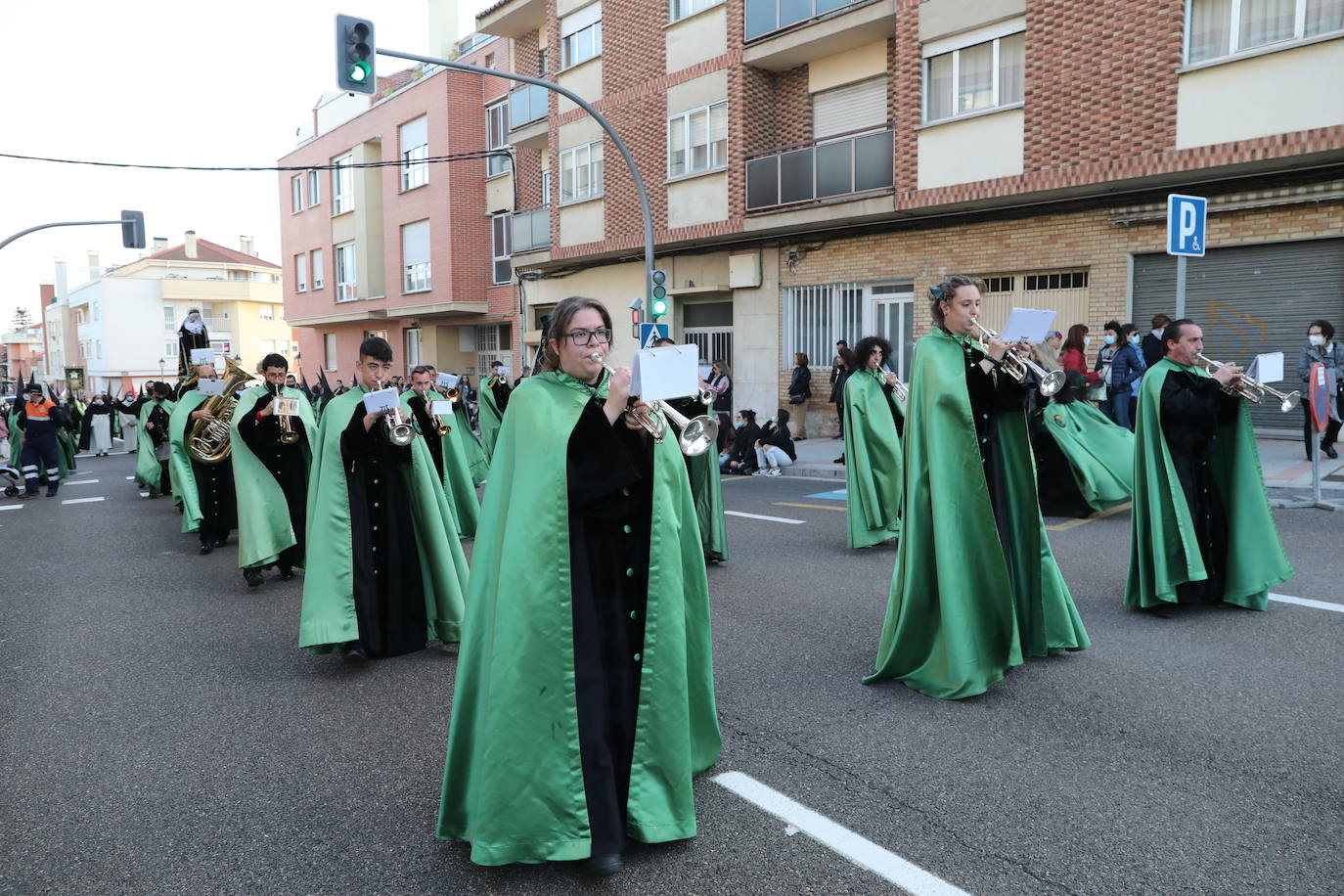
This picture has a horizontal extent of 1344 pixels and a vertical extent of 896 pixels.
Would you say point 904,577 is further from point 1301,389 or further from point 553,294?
point 553,294

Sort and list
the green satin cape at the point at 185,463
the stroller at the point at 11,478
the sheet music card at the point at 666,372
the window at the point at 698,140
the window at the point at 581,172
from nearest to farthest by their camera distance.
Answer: the sheet music card at the point at 666,372, the green satin cape at the point at 185,463, the stroller at the point at 11,478, the window at the point at 698,140, the window at the point at 581,172

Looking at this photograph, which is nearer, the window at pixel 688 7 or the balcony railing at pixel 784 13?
the balcony railing at pixel 784 13

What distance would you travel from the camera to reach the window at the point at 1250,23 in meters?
13.2

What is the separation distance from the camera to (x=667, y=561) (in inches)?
131

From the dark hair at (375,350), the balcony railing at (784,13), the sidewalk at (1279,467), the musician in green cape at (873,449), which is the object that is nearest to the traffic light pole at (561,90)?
the sidewalk at (1279,467)

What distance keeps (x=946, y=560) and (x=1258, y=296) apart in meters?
12.2

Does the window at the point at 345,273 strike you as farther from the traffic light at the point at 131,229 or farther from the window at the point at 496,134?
the traffic light at the point at 131,229

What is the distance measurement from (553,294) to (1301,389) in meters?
18.4

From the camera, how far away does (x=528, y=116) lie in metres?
28.1

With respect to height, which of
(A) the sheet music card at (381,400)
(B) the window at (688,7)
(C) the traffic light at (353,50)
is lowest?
(A) the sheet music card at (381,400)

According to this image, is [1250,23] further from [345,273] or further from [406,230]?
[345,273]

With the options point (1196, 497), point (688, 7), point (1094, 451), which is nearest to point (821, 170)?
point (688, 7)

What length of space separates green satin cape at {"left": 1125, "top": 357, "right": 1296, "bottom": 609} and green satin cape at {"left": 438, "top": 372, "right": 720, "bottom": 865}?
3.89 m

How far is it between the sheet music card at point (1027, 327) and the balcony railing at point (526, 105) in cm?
2441
